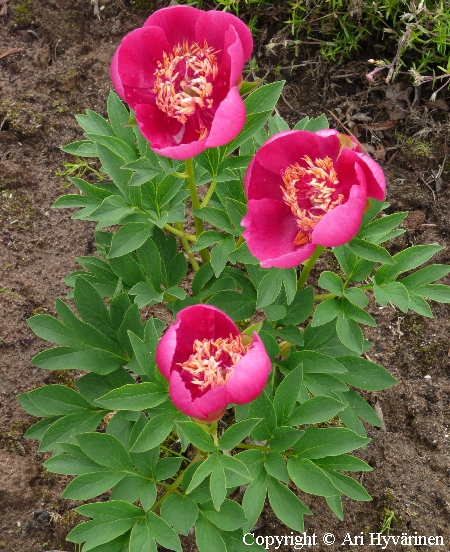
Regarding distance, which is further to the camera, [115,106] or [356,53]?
[356,53]

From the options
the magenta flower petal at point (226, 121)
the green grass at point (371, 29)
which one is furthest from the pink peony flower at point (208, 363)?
the green grass at point (371, 29)

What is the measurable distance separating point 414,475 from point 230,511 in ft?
3.27

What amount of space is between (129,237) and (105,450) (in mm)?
582

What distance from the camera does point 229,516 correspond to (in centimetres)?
170

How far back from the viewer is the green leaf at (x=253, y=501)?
166cm

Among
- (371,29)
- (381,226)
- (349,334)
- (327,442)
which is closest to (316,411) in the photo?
(327,442)

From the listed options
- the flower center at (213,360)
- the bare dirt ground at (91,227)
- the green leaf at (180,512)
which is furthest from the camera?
the bare dirt ground at (91,227)

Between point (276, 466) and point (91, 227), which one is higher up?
point (276, 466)

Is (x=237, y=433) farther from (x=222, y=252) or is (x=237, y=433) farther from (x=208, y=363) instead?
(x=222, y=252)

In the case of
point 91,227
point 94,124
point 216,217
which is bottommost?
point 91,227

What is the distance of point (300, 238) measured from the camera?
68.6 inches

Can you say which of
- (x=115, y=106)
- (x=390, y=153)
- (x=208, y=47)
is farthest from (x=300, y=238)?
(x=390, y=153)

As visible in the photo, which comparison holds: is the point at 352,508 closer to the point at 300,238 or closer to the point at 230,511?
the point at 230,511

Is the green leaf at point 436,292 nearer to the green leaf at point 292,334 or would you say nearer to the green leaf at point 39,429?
the green leaf at point 292,334
